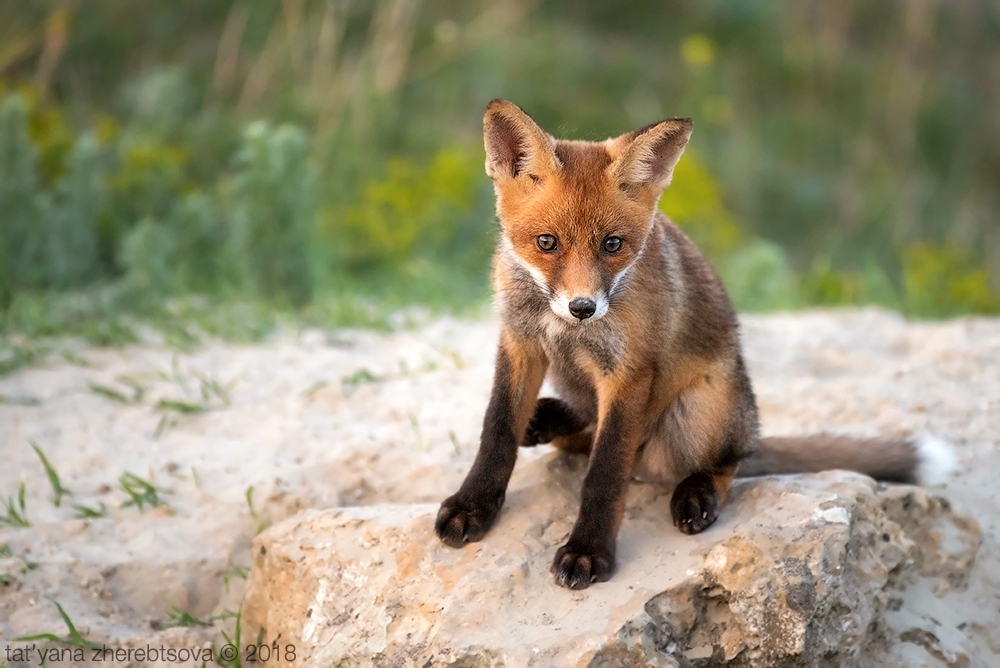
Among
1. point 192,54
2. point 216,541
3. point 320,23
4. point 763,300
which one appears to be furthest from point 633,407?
point 192,54

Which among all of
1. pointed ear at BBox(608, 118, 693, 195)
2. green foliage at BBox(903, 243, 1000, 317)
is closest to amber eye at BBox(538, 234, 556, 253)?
pointed ear at BBox(608, 118, 693, 195)

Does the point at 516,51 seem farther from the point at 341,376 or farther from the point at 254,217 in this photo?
the point at 341,376

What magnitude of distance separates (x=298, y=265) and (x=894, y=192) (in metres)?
6.01

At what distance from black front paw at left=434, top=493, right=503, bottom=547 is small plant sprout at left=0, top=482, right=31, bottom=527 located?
1.50 meters

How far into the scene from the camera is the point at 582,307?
2.59 meters

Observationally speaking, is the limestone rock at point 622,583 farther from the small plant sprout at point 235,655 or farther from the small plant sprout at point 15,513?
the small plant sprout at point 15,513

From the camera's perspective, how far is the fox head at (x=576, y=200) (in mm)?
2699

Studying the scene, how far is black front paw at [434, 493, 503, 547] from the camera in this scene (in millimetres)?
2848

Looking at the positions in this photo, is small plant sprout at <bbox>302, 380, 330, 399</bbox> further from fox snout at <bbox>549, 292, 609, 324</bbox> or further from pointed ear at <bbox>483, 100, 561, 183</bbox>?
fox snout at <bbox>549, 292, 609, 324</bbox>

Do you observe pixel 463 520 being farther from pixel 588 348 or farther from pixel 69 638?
pixel 69 638

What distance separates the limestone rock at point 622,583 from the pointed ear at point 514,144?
Result: 0.97 metres

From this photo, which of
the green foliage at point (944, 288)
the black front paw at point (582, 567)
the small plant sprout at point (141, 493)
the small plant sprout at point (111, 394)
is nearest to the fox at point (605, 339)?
the black front paw at point (582, 567)

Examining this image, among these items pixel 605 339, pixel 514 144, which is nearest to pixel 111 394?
pixel 514 144

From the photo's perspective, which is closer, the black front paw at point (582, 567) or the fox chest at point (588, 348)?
the black front paw at point (582, 567)
